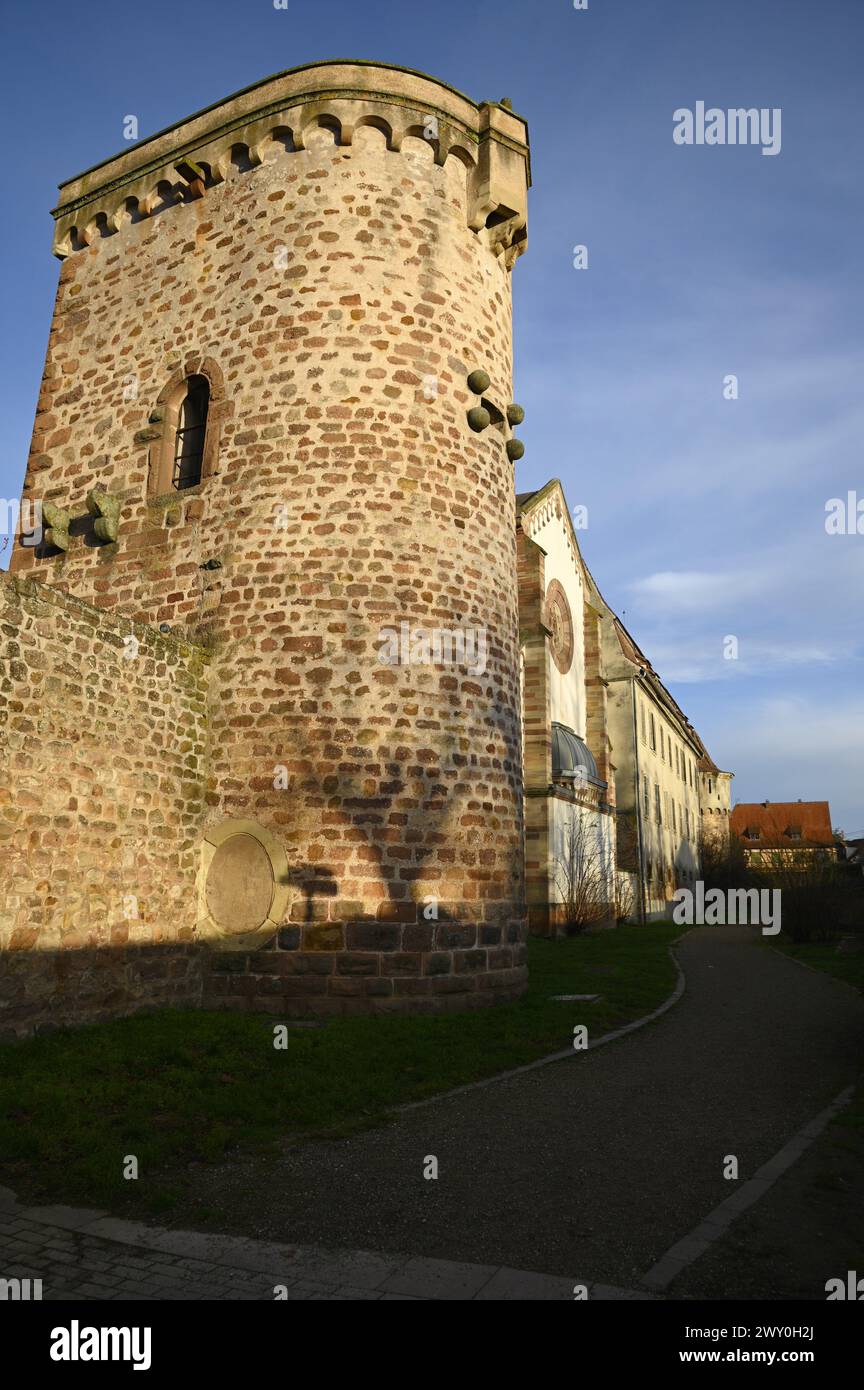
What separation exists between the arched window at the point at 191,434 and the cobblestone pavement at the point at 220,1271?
9.40 metres

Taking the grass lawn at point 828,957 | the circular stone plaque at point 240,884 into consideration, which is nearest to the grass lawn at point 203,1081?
the circular stone plaque at point 240,884

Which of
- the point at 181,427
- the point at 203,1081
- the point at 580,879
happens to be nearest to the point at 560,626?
the point at 580,879

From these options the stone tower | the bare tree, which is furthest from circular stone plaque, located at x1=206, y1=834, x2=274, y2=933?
the bare tree

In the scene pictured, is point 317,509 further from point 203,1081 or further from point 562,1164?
point 562,1164

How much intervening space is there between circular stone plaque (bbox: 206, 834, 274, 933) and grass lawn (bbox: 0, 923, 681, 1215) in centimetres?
109

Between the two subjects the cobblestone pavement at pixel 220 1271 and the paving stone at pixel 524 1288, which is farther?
the cobblestone pavement at pixel 220 1271

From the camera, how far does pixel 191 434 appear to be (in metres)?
12.5

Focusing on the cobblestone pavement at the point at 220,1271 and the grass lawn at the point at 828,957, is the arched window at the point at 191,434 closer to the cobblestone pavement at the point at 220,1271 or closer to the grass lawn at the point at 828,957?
the cobblestone pavement at the point at 220,1271

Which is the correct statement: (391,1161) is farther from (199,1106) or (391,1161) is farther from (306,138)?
(306,138)

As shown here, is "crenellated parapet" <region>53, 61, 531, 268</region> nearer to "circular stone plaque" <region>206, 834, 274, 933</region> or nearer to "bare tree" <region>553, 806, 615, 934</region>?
"circular stone plaque" <region>206, 834, 274, 933</region>

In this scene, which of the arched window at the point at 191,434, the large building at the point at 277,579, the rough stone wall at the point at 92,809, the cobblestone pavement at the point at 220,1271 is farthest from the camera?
the arched window at the point at 191,434

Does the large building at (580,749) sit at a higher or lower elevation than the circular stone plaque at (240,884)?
higher

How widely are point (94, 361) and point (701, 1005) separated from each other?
12.2m

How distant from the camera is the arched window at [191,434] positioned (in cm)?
1232
